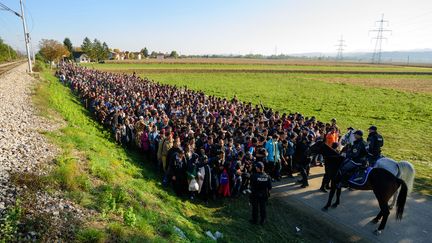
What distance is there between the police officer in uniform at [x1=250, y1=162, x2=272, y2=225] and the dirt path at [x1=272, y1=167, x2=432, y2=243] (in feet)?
5.78

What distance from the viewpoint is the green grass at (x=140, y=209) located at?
21.1 ft

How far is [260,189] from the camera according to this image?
8.34 meters

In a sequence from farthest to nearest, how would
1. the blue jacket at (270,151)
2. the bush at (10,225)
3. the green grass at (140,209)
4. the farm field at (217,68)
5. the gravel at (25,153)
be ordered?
the farm field at (217,68) → the blue jacket at (270,151) → the green grass at (140,209) → the gravel at (25,153) → the bush at (10,225)

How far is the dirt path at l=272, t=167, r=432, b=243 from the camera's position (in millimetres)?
8164

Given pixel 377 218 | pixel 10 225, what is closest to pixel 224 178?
pixel 377 218

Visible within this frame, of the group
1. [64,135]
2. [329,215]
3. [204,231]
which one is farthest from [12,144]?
[329,215]

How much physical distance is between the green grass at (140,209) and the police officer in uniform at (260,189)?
54 centimetres

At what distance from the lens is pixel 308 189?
10875mm

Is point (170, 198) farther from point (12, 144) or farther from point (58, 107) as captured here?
point (58, 107)

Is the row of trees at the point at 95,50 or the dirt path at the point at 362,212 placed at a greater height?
the row of trees at the point at 95,50

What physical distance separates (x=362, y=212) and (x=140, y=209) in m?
6.89

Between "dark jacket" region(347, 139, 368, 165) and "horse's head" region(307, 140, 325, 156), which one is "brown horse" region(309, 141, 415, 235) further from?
"horse's head" region(307, 140, 325, 156)

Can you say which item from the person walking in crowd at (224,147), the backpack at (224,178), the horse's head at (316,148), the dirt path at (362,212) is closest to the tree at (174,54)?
the person walking in crowd at (224,147)

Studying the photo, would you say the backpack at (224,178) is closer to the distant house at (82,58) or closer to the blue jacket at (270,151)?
the blue jacket at (270,151)
